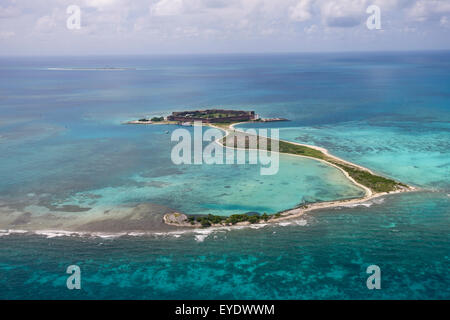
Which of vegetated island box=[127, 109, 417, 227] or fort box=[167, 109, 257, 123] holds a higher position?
fort box=[167, 109, 257, 123]

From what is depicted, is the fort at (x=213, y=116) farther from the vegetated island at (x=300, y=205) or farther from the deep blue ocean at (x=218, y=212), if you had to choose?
the deep blue ocean at (x=218, y=212)

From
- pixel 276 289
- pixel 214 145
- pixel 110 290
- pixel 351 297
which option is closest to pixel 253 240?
pixel 276 289

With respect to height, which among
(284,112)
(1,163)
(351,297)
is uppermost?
(284,112)

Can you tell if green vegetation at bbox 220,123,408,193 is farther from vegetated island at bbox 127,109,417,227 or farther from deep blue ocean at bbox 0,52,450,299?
deep blue ocean at bbox 0,52,450,299

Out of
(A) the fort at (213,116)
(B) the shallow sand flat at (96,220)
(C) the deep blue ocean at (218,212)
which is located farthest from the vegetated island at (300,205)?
(B) the shallow sand flat at (96,220)

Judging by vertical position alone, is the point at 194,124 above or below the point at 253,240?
above

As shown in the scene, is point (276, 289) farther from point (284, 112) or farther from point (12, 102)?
point (12, 102)

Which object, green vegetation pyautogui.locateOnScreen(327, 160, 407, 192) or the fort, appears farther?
the fort

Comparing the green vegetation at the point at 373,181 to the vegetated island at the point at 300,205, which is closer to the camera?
the vegetated island at the point at 300,205

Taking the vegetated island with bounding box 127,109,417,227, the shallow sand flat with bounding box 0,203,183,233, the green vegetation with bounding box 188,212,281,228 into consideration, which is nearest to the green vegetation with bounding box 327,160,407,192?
the vegetated island with bounding box 127,109,417,227
